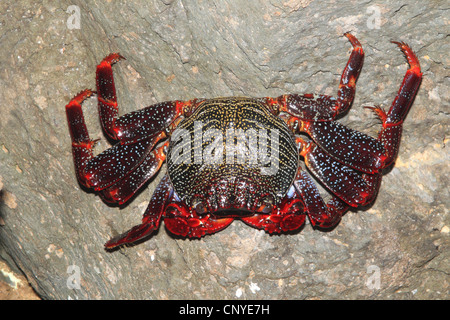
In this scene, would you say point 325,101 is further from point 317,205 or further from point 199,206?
point 199,206

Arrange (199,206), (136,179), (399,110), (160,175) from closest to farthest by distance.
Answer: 1. (199,206)
2. (399,110)
3. (136,179)
4. (160,175)

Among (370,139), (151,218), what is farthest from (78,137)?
(370,139)

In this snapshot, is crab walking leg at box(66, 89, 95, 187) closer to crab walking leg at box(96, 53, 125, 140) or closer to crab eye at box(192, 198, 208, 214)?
crab walking leg at box(96, 53, 125, 140)

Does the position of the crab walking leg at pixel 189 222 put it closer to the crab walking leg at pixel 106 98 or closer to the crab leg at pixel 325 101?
the crab walking leg at pixel 106 98

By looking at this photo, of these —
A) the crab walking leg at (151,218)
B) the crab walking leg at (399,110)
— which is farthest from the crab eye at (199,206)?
the crab walking leg at (399,110)

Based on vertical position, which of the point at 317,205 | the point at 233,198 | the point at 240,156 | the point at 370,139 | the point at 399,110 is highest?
the point at 240,156

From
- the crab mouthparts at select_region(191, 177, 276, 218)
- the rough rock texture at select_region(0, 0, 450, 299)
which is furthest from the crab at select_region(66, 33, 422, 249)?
the rough rock texture at select_region(0, 0, 450, 299)
